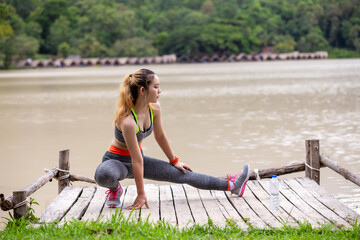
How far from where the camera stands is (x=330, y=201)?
5199mm

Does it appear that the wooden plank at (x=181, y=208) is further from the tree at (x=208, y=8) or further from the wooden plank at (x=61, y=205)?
the tree at (x=208, y=8)

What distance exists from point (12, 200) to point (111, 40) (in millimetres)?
108477

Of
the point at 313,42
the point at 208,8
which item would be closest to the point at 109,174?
the point at 313,42

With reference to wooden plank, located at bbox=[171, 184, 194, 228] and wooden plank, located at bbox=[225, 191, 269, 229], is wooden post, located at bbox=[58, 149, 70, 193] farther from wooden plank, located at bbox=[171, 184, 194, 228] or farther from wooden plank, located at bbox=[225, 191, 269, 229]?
wooden plank, located at bbox=[225, 191, 269, 229]

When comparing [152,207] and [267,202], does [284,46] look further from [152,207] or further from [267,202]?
[152,207]

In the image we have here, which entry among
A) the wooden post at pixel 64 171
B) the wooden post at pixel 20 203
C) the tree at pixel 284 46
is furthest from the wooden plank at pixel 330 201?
the tree at pixel 284 46

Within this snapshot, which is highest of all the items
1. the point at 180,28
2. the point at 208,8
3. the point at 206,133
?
the point at 208,8

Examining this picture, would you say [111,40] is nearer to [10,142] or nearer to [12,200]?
[10,142]

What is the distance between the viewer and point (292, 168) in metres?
6.30

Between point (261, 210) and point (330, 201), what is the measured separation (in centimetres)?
67

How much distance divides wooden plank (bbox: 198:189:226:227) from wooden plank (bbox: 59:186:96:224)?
41.5 inches

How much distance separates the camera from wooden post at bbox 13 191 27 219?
16.0ft

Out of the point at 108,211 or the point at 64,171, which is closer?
the point at 108,211

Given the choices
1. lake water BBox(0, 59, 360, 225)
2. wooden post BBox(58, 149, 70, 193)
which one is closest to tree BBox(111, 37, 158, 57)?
lake water BBox(0, 59, 360, 225)
